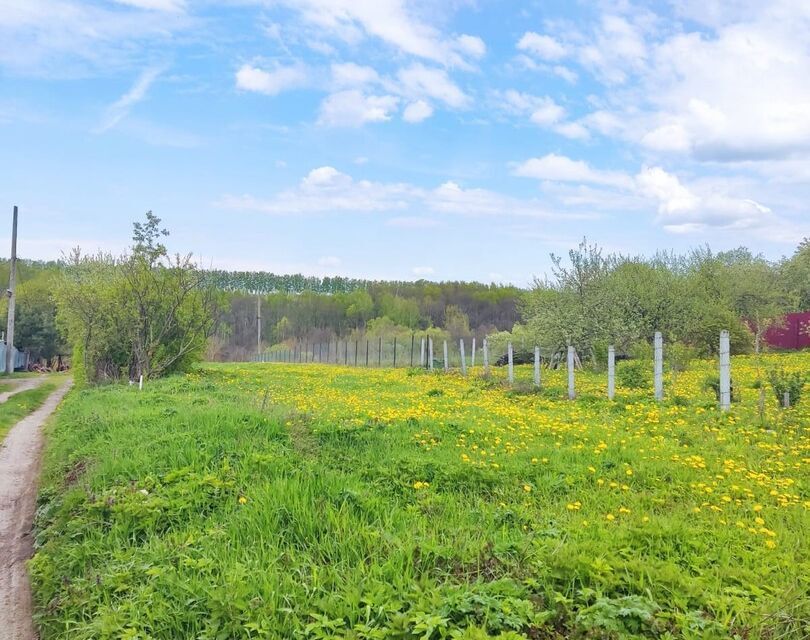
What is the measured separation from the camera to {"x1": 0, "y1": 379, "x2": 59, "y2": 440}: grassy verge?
1427cm

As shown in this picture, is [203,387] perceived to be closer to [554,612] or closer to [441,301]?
[554,612]

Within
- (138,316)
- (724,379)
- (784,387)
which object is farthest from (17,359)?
(784,387)

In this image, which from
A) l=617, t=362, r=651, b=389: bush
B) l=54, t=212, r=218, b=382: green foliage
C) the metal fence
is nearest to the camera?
l=617, t=362, r=651, b=389: bush

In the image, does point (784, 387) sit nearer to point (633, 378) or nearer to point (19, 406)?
point (633, 378)

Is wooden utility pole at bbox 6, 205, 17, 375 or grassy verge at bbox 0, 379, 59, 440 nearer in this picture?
grassy verge at bbox 0, 379, 59, 440

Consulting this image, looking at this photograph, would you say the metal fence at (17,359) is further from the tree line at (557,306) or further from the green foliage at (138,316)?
the green foliage at (138,316)

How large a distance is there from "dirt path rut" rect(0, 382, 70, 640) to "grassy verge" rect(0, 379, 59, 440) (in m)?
0.87

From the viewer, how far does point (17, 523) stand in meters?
6.88

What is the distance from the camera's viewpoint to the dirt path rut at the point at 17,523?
15.3 ft

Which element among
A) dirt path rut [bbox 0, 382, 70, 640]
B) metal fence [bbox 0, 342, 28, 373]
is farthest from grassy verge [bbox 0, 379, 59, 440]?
metal fence [bbox 0, 342, 28, 373]

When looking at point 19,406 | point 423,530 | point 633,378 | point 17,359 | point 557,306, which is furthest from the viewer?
point 17,359

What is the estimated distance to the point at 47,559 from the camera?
5.39 metres

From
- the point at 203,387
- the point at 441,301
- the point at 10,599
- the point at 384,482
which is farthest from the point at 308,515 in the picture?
the point at 441,301

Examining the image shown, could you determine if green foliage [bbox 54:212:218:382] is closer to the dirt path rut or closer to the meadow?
the dirt path rut
